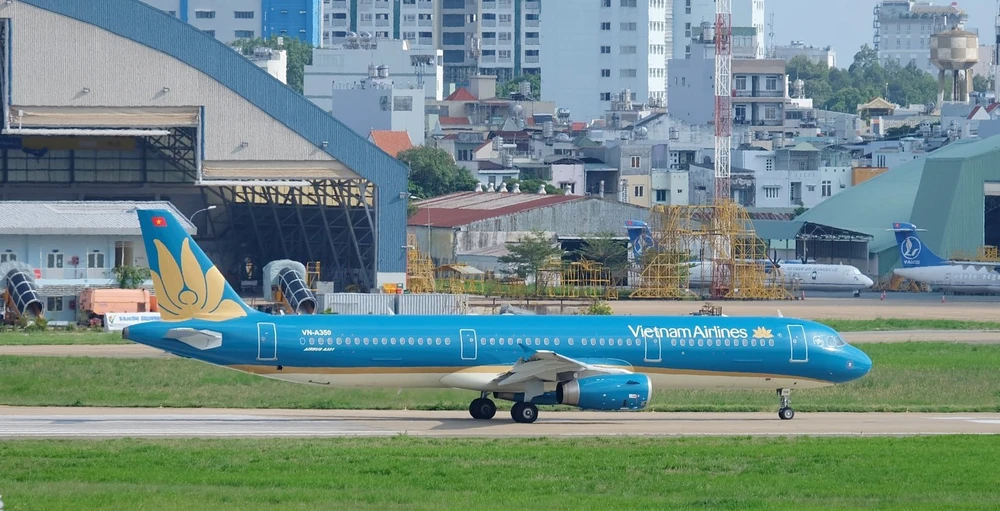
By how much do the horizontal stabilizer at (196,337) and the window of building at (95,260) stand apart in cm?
3879

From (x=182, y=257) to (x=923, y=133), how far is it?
473 ft

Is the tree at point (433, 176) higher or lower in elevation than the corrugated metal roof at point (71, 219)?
higher

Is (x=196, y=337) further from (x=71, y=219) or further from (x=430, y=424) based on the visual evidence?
(x=71, y=219)

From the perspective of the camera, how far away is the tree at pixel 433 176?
149m

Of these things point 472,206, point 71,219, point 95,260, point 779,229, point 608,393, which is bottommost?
point 608,393

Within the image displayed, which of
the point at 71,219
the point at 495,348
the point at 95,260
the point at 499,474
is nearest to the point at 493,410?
the point at 495,348

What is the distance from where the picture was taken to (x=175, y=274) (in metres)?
38.5

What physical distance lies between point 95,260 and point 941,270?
54.5 m

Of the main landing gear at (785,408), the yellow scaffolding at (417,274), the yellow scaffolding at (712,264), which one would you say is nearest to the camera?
the main landing gear at (785,408)

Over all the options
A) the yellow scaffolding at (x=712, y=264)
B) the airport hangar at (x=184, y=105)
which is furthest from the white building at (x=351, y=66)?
the airport hangar at (x=184, y=105)

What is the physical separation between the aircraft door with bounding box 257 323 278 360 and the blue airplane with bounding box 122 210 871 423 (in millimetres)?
25

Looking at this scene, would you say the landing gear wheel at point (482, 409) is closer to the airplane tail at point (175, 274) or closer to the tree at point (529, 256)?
the airplane tail at point (175, 274)

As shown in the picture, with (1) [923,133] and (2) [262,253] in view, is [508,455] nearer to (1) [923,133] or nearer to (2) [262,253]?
(2) [262,253]

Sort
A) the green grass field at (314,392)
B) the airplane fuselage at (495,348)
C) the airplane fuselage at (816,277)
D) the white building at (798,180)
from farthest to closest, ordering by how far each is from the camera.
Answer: the white building at (798,180) → the airplane fuselage at (816,277) → the green grass field at (314,392) → the airplane fuselage at (495,348)
